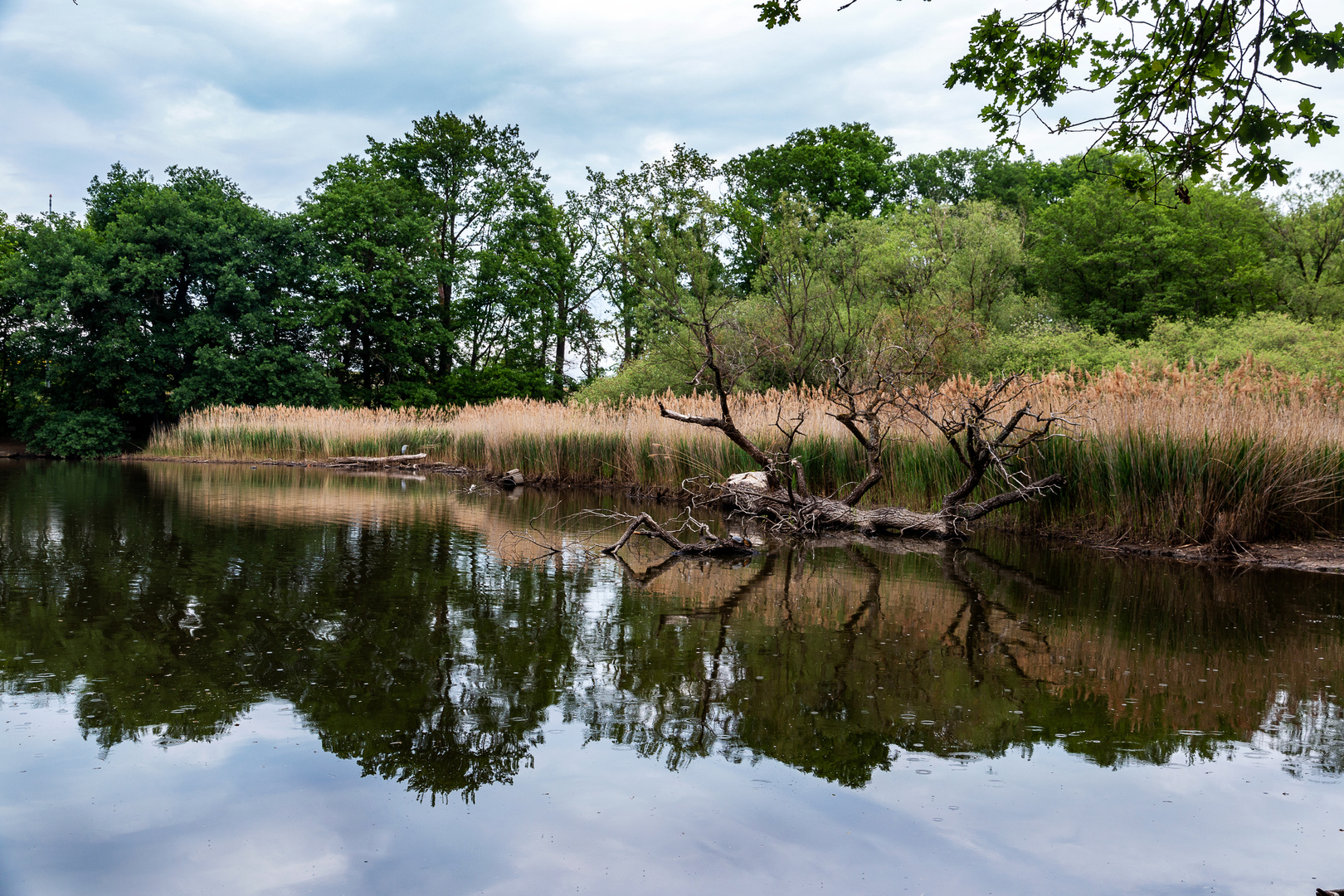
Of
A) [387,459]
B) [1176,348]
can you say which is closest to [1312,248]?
[1176,348]

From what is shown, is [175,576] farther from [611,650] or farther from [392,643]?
[611,650]

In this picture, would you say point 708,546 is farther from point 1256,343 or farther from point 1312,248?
point 1312,248

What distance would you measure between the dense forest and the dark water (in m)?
13.3

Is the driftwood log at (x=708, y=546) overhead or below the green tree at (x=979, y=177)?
below

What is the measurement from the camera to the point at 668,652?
3768 mm

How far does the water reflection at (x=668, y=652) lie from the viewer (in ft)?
9.25

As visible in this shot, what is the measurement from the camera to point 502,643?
3828mm

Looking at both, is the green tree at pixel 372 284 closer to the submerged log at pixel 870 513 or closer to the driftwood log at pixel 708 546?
the submerged log at pixel 870 513

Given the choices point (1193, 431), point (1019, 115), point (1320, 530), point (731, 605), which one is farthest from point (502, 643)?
point (1320, 530)

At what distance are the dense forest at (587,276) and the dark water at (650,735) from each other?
13.3m

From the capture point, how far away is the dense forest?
2212 cm

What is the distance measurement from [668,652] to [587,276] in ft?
118

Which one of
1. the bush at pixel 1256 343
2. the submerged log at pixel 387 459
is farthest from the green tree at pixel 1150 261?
the submerged log at pixel 387 459

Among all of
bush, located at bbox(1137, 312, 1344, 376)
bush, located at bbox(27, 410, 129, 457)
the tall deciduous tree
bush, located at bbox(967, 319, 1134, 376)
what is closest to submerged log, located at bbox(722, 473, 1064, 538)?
bush, located at bbox(967, 319, 1134, 376)
